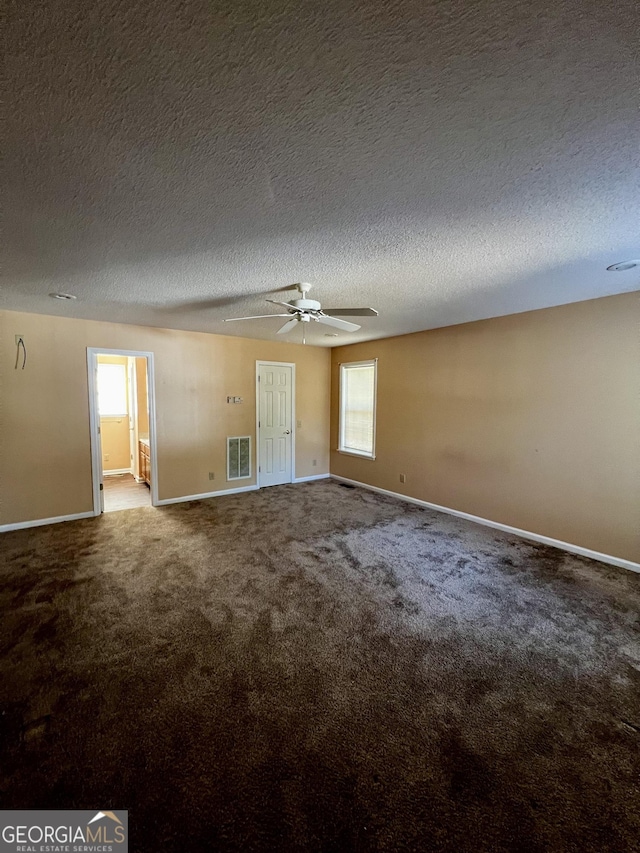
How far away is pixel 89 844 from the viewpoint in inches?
47.0

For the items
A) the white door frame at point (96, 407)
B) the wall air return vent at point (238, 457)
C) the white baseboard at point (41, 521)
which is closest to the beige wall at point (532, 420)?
the wall air return vent at point (238, 457)

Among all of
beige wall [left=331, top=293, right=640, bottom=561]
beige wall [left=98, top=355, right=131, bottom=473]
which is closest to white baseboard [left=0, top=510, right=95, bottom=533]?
beige wall [left=98, top=355, right=131, bottom=473]

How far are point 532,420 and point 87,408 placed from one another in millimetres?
5422

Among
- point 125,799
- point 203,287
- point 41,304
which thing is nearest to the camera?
point 125,799

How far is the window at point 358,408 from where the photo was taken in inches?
233

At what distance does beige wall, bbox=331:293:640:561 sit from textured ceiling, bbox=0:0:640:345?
123cm

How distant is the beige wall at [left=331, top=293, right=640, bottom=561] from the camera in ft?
10.6

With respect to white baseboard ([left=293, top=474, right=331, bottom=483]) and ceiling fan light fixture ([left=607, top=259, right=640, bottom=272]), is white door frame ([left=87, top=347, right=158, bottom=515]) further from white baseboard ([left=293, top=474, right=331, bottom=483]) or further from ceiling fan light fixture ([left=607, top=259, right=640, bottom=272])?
ceiling fan light fixture ([left=607, top=259, right=640, bottom=272])

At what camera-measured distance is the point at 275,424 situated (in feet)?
20.0

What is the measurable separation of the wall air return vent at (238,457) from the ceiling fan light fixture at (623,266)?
4895mm

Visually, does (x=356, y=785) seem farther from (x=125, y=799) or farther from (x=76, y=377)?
(x=76, y=377)

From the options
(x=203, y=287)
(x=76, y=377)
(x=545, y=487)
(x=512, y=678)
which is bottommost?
(x=512, y=678)

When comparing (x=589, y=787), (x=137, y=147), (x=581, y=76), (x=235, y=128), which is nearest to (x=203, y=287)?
(x=137, y=147)

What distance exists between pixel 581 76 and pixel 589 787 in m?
2.60
